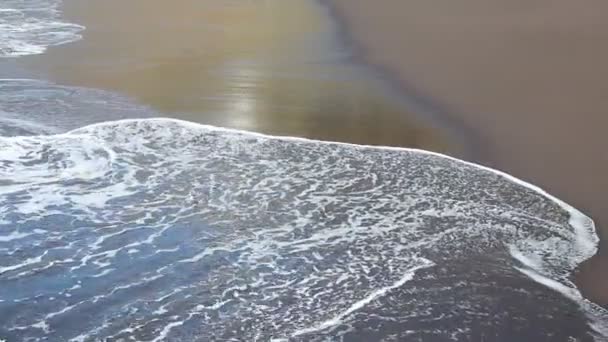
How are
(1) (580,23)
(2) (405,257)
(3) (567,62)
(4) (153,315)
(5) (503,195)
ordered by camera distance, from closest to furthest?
(4) (153,315) → (2) (405,257) → (5) (503,195) → (3) (567,62) → (1) (580,23)

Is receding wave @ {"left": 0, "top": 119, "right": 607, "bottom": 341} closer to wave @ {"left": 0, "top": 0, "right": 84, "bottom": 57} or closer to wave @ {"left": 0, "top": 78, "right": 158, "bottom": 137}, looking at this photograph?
wave @ {"left": 0, "top": 78, "right": 158, "bottom": 137}

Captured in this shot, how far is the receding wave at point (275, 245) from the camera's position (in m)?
4.19

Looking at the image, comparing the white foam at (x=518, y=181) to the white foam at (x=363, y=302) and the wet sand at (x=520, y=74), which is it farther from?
the white foam at (x=363, y=302)

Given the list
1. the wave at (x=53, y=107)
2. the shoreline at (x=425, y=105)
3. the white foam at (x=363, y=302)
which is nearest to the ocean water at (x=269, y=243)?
the white foam at (x=363, y=302)

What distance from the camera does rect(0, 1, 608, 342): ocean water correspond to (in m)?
4.19

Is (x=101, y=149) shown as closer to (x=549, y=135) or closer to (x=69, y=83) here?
(x=69, y=83)

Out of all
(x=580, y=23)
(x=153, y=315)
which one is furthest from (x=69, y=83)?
(x=580, y=23)

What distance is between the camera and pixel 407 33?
12625 millimetres

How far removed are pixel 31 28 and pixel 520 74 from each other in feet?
27.7

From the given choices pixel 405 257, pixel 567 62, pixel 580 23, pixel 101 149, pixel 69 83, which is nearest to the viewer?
pixel 405 257

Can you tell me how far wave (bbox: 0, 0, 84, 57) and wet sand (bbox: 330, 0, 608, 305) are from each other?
492 centimetres

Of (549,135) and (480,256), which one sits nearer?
(480,256)

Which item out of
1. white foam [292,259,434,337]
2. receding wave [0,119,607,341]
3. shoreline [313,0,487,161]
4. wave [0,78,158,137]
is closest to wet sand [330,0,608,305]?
shoreline [313,0,487,161]

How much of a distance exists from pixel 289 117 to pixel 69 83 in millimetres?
3152
